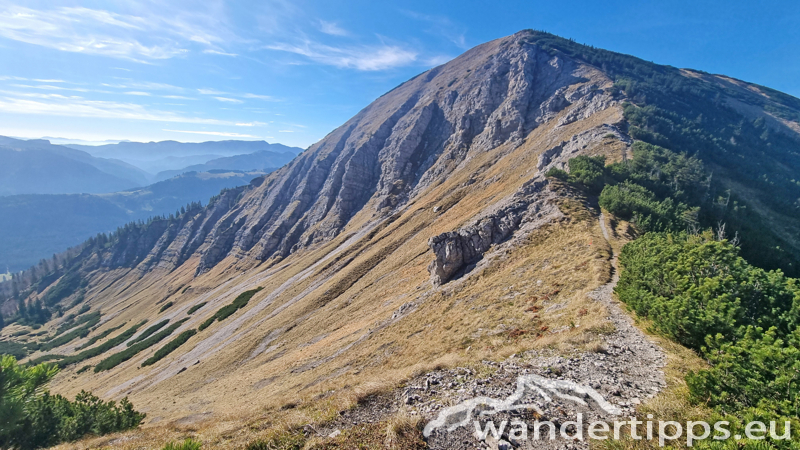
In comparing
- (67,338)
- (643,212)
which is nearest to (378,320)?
(643,212)

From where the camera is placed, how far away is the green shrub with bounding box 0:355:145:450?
15422 mm

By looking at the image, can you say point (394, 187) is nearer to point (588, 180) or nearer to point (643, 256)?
point (588, 180)

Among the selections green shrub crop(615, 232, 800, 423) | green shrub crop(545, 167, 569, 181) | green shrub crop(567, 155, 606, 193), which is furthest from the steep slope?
green shrub crop(567, 155, 606, 193)

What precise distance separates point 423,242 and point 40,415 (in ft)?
154

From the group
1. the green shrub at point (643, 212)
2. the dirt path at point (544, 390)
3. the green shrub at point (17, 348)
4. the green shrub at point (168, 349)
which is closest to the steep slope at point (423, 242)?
the dirt path at point (544, 390)

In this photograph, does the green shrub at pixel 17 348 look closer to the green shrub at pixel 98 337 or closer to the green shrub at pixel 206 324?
the green shrub at pixel 98 337

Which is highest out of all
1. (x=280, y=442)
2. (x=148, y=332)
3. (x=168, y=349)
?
(x=280, y=442)

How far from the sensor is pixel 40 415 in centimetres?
1767

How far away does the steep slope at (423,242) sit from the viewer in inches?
971

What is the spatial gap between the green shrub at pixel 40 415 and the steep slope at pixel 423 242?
5405 mm

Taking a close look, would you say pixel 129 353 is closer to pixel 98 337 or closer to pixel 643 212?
pixel 98 337

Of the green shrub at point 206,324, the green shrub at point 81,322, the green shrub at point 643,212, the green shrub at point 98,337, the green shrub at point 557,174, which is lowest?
the green shrub at point 81,322

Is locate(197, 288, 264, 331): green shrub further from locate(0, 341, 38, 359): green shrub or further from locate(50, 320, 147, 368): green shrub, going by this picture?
locate(0, 341, 38, 359): green shrub

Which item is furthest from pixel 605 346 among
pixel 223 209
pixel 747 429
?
pixel 223 209
